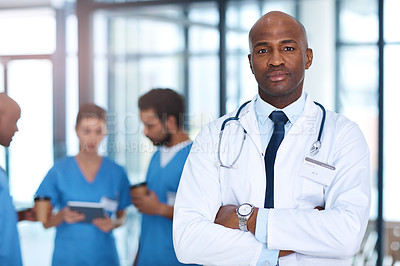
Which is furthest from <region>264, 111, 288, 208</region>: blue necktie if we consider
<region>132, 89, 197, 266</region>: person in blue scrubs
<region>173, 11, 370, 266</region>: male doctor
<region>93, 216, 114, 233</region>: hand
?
<region>93, 216, 114, 233</region>: hand

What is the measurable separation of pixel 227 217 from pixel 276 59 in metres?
0.46

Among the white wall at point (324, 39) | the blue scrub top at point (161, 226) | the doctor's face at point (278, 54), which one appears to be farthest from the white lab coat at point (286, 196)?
the white wall at point (324, 39)

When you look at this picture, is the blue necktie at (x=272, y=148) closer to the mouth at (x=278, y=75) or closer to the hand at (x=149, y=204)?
the mouth at (x=278, y=75)

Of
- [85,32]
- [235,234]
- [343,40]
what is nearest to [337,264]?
[235,234]

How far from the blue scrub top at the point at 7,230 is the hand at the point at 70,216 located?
38 centimetres

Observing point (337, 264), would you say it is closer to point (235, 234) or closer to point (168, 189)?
point (235, 234)

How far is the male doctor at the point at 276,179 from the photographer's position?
1.27m

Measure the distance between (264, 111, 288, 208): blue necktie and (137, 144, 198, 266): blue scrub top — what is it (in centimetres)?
76

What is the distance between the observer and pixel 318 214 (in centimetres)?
128

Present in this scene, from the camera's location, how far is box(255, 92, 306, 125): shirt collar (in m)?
1.44

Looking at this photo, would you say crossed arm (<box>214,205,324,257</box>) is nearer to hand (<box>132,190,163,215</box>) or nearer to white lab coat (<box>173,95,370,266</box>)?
white lab coat (<box>173,95,370,266</box>)

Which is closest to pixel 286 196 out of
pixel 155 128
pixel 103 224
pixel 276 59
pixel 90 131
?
pixel 276 59

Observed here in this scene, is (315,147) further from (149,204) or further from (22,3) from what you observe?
(22,3)

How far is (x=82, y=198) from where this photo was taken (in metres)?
2.32
